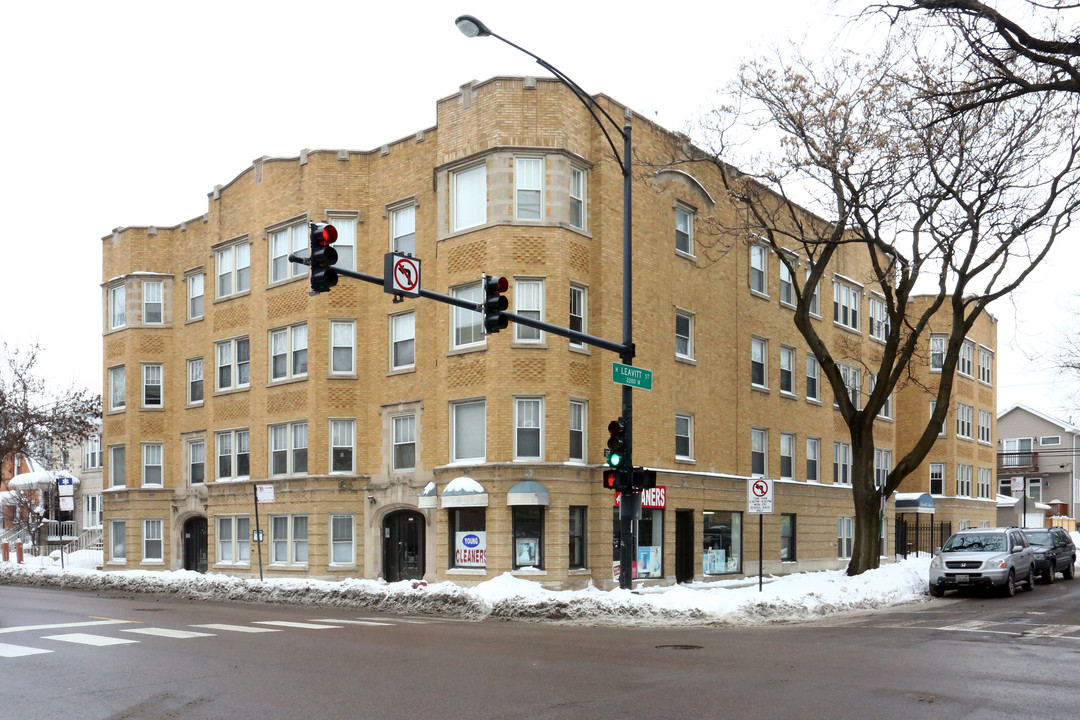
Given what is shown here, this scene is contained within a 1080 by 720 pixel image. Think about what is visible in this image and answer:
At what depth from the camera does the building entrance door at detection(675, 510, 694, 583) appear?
102 feet

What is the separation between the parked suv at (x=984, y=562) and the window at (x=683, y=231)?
36.2ft

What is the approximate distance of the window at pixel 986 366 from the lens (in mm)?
54031

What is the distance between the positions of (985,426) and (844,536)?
1803 cm

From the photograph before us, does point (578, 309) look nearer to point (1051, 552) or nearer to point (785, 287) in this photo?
point (785, 287)

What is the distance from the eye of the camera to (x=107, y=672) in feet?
41.2

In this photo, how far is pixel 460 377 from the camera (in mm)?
27891

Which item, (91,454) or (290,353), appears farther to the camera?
(91,454)

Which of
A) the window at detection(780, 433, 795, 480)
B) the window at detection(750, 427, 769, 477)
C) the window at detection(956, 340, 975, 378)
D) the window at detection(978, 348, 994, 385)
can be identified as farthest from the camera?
the window at detection(978, 348, 994, 385)

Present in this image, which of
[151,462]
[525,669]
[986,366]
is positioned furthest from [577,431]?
[986,366]

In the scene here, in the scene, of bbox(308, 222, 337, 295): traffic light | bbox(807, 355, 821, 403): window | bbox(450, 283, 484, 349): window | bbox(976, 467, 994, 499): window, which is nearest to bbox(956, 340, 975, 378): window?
bbox(976, 467, 994, 499): window

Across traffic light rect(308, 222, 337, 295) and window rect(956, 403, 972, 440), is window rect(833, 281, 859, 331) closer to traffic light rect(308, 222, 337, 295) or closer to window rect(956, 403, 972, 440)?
window rect(956, 403, 972, 440)

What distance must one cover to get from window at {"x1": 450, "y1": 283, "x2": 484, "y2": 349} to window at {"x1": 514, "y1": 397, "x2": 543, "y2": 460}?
2277 mm

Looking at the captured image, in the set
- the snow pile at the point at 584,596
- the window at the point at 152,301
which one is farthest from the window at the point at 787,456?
the window at the point at 152,301

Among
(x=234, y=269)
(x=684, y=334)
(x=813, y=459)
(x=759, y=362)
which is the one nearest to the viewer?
(x=684, y=334)
